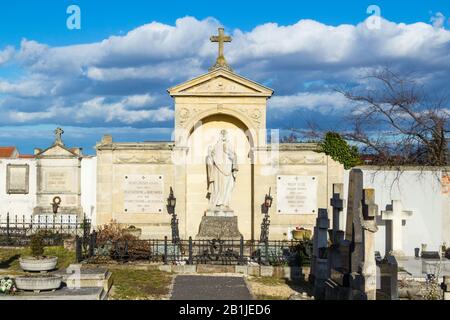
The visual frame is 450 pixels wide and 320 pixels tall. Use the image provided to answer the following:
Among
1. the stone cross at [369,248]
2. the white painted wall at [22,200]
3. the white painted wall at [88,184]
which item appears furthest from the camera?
the white painted wall at [22,200]

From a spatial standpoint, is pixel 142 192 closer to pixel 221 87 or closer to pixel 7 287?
pixel 221 87

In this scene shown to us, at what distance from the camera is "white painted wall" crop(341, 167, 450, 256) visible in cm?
1989

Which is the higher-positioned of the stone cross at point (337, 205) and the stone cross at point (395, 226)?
the stone cross at point (337, 205)

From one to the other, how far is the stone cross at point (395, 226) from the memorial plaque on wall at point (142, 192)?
6.99 metres

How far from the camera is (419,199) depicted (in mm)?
20094

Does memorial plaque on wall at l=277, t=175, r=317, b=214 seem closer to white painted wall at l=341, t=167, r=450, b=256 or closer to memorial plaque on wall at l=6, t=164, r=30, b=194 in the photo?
white painted wall at l=341, t=167, r=450, b=256

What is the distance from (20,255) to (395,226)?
1045 cm

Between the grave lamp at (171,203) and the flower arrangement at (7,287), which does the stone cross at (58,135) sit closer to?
the grave lamp at (171,203)

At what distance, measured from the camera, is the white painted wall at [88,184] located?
2212 centimetres

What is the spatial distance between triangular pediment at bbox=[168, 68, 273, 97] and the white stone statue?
1.40m

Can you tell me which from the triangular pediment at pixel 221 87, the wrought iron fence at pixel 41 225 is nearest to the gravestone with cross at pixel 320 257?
the triangular pediment at pixel 221 87

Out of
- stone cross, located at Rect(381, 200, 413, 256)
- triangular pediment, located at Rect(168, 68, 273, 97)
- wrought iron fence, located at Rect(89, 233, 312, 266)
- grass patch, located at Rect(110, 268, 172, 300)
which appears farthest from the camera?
triangular pediment, located at Rect(168, 68, 273, 97)

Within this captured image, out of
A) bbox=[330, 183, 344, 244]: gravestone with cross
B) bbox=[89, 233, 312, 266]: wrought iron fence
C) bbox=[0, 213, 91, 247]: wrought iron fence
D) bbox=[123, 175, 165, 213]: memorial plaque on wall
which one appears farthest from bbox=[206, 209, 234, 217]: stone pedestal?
bbox=[330, 183, 344, 244]: gravestone with cross
